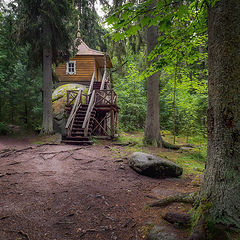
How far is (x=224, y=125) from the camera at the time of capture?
7.81 ft

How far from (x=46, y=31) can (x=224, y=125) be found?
12.4 m

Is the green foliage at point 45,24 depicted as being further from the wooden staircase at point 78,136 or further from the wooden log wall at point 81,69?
the wooden log wall at point 81,69

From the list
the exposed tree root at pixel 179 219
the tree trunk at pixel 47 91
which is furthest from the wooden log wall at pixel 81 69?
the exposed tree root at pixel 179 219

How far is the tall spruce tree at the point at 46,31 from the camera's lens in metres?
10.6

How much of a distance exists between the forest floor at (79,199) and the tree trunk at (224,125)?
1.82 ft

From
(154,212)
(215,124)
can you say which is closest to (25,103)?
(154,212)

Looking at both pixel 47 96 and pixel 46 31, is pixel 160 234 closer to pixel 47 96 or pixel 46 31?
pixel 47 96

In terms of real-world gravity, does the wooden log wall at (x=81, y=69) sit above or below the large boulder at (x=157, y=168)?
above

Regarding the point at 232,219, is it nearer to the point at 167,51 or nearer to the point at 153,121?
the point at 167,51

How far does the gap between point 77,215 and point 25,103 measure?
11.3 meters

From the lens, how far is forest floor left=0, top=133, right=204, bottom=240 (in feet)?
9.11

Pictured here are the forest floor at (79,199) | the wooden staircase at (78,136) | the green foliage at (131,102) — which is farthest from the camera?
the green foliage at (131,102)

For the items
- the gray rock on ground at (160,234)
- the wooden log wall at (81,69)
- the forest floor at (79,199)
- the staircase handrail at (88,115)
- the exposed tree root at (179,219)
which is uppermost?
the wooden log wall at (81,69)

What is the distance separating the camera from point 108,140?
449 inches
